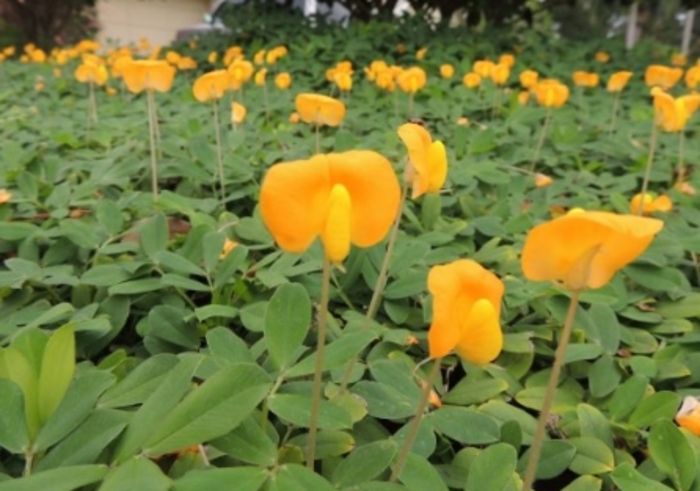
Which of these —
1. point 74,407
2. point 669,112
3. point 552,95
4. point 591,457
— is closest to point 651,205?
point 669,112

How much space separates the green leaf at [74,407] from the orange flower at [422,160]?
34 cm

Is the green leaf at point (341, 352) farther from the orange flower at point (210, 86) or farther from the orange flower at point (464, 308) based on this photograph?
the orange flower at point (210, 86)

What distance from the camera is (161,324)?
905 mm

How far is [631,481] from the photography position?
69cm

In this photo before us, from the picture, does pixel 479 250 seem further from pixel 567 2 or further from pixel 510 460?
pixel 567 2

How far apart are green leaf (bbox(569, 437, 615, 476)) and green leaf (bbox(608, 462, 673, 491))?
0.19 feet

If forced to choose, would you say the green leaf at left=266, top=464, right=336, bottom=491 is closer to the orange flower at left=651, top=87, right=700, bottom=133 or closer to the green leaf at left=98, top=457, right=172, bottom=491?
the green leaf at left=98, top=457, right=172, bottom=491

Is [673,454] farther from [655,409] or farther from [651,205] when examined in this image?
[651,205]

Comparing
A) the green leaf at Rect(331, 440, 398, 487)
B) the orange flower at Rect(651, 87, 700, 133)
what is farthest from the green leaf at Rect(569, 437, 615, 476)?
the orange flower at Rect(651, 87, 700, 133)

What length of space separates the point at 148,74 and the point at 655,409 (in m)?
1.11

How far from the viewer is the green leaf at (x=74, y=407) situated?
0.64 meters

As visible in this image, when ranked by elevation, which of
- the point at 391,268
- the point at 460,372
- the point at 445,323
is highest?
the point at 445,323

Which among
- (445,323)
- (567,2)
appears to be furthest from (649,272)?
(567,2)

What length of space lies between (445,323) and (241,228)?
2.45 feet
